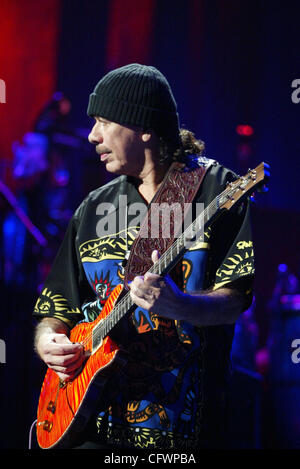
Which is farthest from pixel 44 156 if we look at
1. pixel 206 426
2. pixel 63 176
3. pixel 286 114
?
Result: pixel 206 426

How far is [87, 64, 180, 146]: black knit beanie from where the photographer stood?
228 cm

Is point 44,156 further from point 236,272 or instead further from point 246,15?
point 236,272

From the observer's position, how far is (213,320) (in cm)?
187

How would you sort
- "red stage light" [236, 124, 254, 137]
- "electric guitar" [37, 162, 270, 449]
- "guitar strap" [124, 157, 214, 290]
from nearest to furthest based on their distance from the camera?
"electric guitar" [37, 162, 270, 449] → "guitar strap" [124, 157, 214, 290] → "red stage light" [236, 124, 254, 137]

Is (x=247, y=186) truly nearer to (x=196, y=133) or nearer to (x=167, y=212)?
(x=167, y=212)

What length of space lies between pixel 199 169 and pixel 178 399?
882 millimetres

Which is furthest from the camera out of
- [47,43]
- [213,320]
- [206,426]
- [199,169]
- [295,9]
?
[47,43]

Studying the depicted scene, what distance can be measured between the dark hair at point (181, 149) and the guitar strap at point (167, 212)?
0.26 ft

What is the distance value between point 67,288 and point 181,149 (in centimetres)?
79

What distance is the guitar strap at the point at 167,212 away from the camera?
207cm

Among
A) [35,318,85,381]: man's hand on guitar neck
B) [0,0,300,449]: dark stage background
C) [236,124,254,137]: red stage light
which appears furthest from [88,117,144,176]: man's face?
[236,124,254,137]: red stage light

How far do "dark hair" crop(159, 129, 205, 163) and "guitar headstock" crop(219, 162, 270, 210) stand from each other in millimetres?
455

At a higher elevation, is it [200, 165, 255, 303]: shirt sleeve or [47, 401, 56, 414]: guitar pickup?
[200, 165, 255, 303]: shirt sleeve

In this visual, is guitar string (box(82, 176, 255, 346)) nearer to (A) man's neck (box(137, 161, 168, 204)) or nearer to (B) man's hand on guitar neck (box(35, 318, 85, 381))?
(B) man's hand on guitar neck (box(35, 318, 85, 381))
